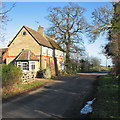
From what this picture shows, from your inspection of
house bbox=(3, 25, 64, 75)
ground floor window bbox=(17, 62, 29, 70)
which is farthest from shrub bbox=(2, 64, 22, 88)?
ground floor window bbox=(17, 62, 29, 70)

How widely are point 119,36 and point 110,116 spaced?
10675 millimetres

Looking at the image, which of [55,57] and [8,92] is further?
[55,57]

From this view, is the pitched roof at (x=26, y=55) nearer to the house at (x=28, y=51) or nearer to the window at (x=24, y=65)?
the house at (x=28, y=51)

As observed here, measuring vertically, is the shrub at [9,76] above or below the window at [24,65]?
below

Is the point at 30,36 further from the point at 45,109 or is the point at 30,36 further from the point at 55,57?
the point at 45,109

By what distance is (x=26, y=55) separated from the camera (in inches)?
961

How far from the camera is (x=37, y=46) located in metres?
25.4

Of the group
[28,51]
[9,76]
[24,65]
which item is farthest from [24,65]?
[9,76]

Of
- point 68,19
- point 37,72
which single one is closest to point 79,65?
point 68,19

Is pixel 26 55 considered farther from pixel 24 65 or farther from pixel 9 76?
pixel 9 76

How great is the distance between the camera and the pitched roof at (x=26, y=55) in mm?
23936

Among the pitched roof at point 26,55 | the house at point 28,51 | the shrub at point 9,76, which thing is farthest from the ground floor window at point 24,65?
the shrub at point 9,76

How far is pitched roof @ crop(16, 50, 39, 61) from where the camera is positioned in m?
23.9

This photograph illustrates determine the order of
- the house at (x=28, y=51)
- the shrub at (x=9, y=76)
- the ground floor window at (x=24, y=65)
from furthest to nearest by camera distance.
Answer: the house at (x=28, y=51), the ground floor window at (x=24, y=65), the shrub at (x=9, y=76)
